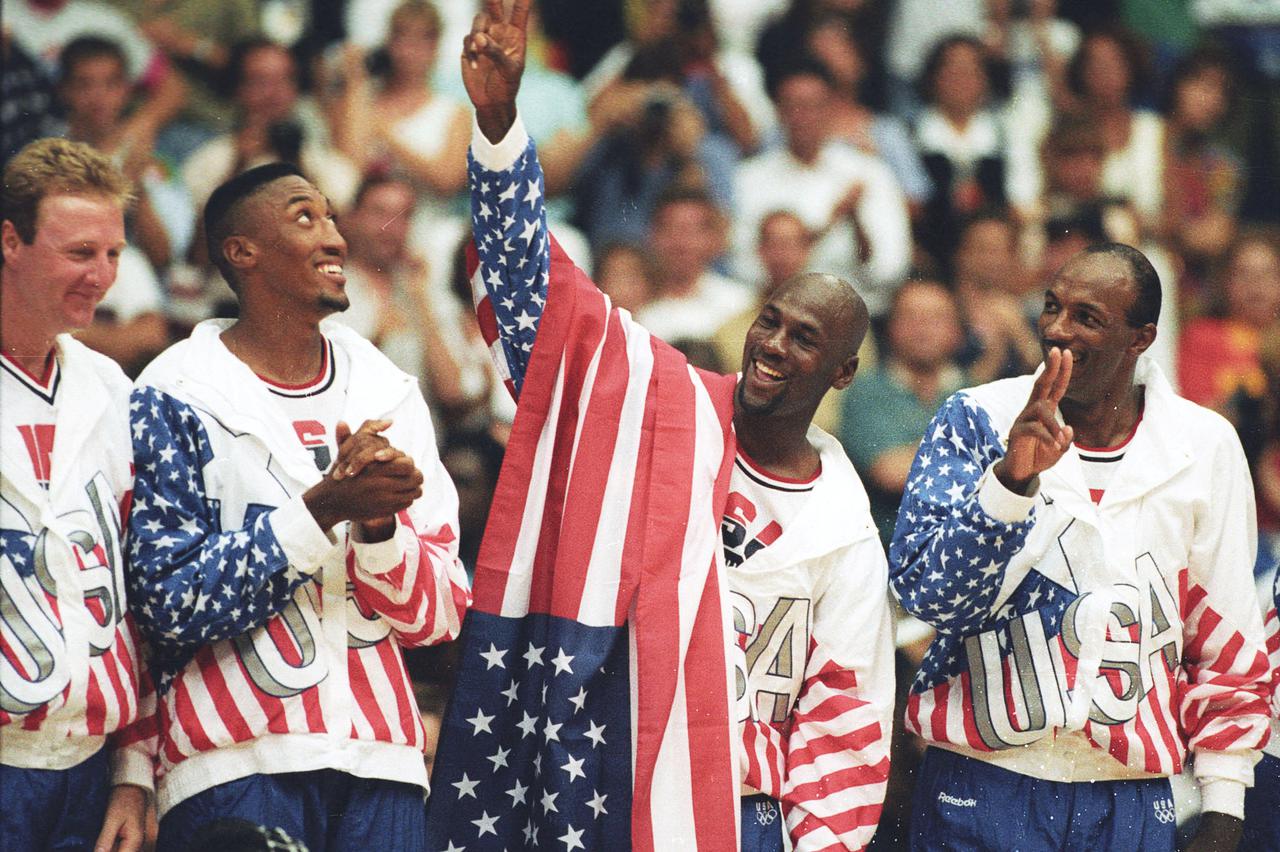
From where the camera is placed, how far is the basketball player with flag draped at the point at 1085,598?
12.9 feet

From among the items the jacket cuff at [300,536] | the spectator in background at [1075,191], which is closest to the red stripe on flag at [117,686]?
the jacket cuff at [300,536]

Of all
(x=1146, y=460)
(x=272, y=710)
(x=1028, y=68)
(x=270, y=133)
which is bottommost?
(x=272, y=710)

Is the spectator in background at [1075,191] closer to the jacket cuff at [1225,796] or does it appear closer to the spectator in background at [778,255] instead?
the spectator in background at [778,255]

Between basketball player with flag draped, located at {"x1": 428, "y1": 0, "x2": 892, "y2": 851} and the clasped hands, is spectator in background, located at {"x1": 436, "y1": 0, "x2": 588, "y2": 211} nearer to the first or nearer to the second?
basketball player with flag draped, located at {"x1": 428, "y1": 0, "x2": 892, "y2": 851}

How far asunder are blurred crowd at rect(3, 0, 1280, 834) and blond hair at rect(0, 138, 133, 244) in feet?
6.43

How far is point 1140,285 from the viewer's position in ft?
13.8

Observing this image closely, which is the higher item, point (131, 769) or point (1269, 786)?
point (1269, 786)

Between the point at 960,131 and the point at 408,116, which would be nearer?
the point at 408,116

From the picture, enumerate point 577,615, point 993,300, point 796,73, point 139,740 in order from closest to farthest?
1. point 139,740
2. point 577,615
3. point 993,300
4. point 796,73

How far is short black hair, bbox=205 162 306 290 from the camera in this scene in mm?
3887

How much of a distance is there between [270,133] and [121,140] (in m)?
0.49

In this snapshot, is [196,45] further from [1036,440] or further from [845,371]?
[1036,440]

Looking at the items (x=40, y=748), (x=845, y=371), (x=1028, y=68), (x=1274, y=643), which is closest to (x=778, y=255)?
(x=1028, y=68)

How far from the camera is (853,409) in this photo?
593 centimetres
